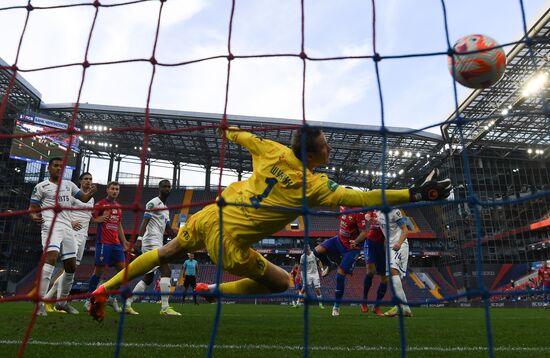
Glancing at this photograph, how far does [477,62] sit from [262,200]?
1.98m

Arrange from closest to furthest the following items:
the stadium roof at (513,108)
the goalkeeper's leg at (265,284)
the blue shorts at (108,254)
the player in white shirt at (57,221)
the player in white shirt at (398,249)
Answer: the goalkeeper's leg at (265,284)
the player in white shirt at (57,221)
the player in white shirt at (398,249)
the blue shorts at (108,254)
the stadium roof at (513,108)

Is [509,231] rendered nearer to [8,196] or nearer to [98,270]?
[98,270]

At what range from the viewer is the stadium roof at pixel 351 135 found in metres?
24.8

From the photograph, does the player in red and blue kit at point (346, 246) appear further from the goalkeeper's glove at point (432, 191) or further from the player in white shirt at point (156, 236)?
the goalkeeper's glove at point (432, 191)

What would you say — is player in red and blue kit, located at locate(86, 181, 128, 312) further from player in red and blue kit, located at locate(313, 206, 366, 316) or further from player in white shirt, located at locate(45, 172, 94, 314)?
player in red and blue kit, located at locate(313, 206, 366, 316)

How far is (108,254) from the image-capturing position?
286 inches

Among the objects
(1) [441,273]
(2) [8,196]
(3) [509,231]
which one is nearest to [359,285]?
(1) [441,273]

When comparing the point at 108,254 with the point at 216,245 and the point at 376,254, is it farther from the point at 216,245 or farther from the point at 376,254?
the point at 216,245

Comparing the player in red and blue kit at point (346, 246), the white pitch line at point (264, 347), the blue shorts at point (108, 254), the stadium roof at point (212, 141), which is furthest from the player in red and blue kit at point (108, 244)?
the stadium roof at point (212, 141)

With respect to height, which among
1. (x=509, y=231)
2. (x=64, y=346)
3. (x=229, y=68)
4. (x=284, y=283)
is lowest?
(x=64, y=346)

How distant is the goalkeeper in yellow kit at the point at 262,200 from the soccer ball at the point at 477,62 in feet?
3.16

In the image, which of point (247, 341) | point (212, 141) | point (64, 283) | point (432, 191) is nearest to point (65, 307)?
point (64, 283)

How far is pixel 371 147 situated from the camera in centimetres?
3123

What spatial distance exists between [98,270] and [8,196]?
30.4 meters
